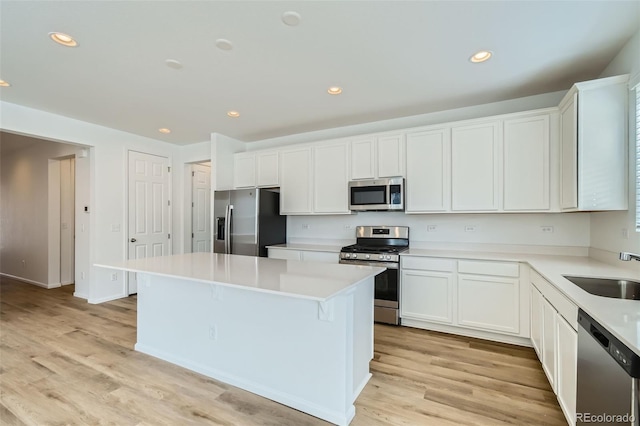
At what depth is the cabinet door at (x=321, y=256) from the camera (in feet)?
12.6

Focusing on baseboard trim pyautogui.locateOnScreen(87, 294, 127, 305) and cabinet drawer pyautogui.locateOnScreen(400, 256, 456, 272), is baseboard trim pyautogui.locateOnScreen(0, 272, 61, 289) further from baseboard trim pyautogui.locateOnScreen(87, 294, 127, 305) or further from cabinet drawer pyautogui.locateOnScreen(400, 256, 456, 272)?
cabinet drawer pyautogui.locateOnScreen(400, 256, 456, 272)

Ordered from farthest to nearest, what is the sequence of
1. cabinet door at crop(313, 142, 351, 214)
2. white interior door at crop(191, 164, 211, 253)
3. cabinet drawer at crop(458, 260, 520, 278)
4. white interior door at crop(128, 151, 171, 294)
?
white interior door at crop(191, 164, 211, 253)
white interior door at crop(128, 151, 171, 294)
cabinet door at crop(313, 142, 351, 214)
cabinet drawer at crop(458, 260, 520, 278)

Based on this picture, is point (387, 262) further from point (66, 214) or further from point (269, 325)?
A: point (66, 214)

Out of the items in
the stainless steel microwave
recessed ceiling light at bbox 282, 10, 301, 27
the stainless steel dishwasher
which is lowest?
the stainless steel dishwasher

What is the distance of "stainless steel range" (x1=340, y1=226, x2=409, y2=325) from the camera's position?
3.42 meters

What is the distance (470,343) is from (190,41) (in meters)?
3.75

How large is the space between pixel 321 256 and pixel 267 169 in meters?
1.67

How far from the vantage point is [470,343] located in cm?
303

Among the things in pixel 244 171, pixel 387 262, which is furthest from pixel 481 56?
pixel 244 171

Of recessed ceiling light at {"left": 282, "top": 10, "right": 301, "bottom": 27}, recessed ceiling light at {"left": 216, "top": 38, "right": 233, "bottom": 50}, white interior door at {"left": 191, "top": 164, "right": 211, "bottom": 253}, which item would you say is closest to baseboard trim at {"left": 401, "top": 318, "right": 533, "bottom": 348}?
recessed ceiling light at {"left": 282, "top": 10, "right": 301, "bottom": 27}

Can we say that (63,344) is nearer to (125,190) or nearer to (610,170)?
(125,190)

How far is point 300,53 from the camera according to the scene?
241cm

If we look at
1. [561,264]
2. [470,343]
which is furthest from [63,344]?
[561,264]

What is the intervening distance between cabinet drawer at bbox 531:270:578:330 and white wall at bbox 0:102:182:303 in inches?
215
